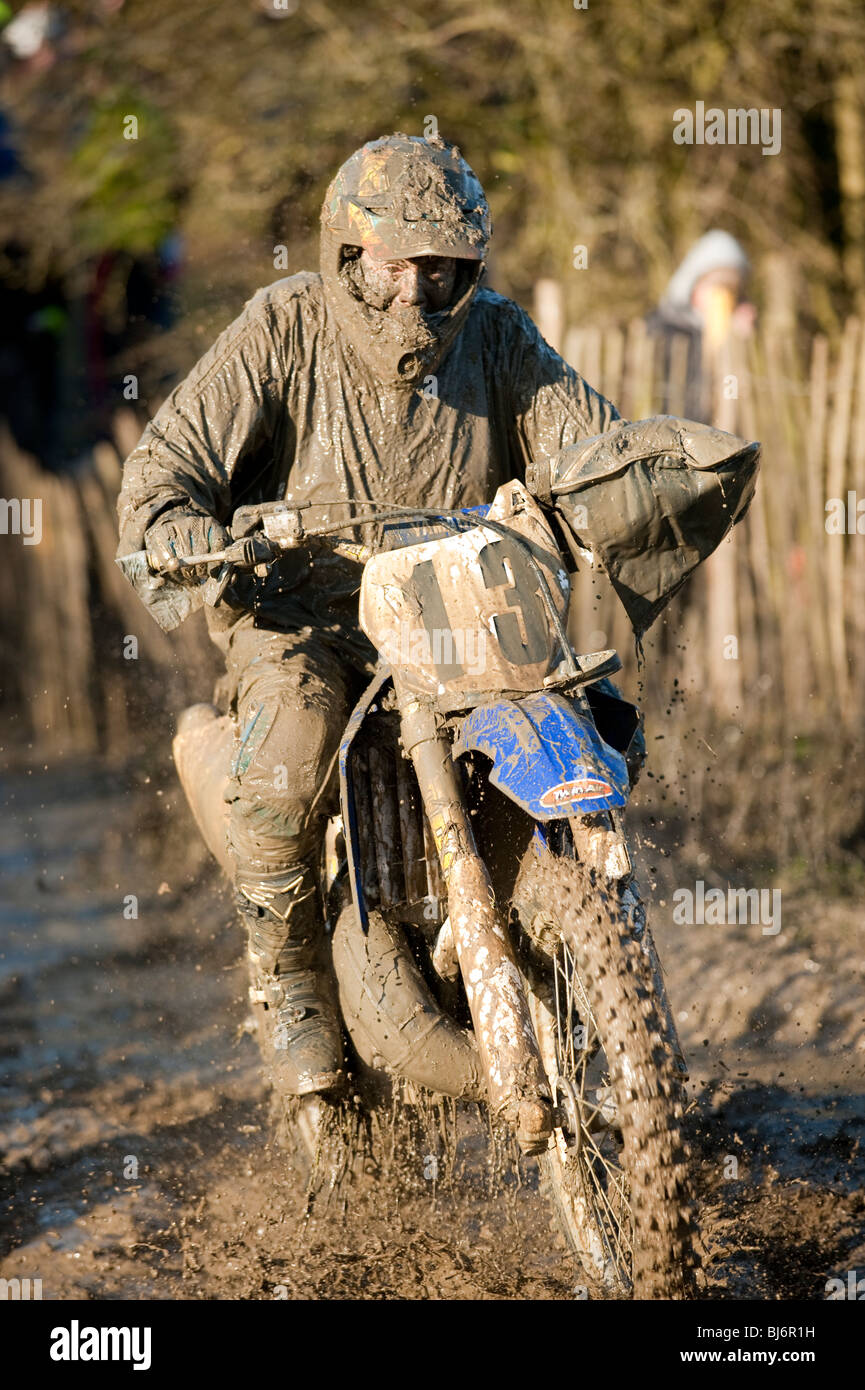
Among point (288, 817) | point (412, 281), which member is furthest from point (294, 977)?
point (412, 281)

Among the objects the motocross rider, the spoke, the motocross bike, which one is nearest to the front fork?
the motocross bike

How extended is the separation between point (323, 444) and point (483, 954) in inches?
57.0

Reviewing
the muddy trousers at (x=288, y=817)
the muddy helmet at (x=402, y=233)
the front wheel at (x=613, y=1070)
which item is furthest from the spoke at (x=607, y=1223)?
the muddy helmet at (x=402, y=233)

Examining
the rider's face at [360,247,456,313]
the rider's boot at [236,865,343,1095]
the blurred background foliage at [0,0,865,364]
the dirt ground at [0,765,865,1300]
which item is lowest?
the dirt ground at [0,765,865,1300]

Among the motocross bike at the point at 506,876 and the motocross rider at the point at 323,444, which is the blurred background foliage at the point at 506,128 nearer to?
the motocross rider at the point at 323,444

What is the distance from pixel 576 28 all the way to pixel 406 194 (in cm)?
930

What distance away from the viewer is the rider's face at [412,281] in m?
3.45

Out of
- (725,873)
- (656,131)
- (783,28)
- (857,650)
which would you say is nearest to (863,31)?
(783,28)

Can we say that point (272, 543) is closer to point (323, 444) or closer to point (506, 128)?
point (323, 444)

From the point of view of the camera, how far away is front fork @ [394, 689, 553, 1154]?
285 centimetres

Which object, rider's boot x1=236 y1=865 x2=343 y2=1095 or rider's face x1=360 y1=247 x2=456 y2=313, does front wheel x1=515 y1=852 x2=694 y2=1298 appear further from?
rider's face x1=360 y1=247 x2=456 y2=313

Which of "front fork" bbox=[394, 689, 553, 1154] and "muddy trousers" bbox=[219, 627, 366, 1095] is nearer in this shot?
"front fork" bbox=[394, 689, 553, 1154]

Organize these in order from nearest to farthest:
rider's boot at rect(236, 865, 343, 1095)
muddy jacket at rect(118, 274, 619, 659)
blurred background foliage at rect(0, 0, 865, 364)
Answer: rider's boot at rect(236, 865, 343, 1095)
muddy jacket at rect(118, 274, 619, 659)
blurred background foliage at rect(0, 0, 865, 364)

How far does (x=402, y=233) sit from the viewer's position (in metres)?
3.40
